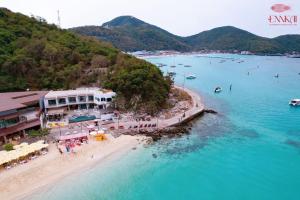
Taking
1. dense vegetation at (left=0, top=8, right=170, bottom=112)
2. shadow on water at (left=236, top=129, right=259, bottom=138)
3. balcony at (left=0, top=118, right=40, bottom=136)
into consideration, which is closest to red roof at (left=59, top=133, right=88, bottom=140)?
balcony at (left=0, top=118, right=40, bottom=136)

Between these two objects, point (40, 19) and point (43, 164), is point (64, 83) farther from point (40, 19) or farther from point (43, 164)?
point (40, 19)

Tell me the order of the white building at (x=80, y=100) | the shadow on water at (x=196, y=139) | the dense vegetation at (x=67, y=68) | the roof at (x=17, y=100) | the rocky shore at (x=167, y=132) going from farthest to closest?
the dense vegetation at (x=67, y=68) → the white building at (x=80, y=100) → the rocky shore at (x=167, y=132) → the roof at (x=17, y=100) → the shadow on water at (x=196, y=139)

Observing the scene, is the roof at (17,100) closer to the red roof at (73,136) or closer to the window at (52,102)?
the window at (52,102)

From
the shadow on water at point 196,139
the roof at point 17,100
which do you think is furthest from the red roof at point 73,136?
the shadow on water at point 196,139

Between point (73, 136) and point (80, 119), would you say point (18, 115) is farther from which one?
point (80, 119)

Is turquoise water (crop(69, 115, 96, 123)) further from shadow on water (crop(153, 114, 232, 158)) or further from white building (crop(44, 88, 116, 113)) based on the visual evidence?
shadow on water (crop(153, 114, 232, 158))

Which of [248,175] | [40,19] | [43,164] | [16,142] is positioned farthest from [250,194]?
[40,19]

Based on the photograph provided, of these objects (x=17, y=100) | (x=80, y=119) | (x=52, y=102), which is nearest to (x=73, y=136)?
(x=80, y=119)
